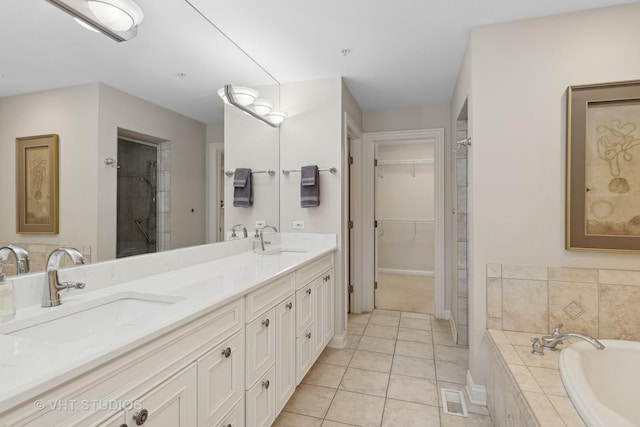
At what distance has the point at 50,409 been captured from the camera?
675 mm

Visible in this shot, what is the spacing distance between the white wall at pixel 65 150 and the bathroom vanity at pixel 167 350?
0.24 meters

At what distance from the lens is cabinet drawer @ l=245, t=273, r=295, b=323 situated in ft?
4.79

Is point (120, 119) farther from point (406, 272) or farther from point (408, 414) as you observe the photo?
point (406, 272)

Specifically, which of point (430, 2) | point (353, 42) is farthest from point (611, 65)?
point (353, 42)

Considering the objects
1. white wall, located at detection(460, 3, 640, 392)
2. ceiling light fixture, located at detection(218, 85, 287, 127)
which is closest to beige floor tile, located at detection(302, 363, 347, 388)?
white wall, located at detection(460, 3, 640, 392)

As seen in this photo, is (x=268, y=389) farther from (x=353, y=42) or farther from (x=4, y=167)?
(x=353, y=42)

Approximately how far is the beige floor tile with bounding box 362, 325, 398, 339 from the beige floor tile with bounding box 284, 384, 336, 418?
1.07 m

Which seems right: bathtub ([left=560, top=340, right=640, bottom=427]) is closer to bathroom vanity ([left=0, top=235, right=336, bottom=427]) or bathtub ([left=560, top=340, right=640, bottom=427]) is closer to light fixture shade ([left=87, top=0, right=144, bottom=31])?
bathroom vanity ([left=0, top=235, right=336, bottom=427])

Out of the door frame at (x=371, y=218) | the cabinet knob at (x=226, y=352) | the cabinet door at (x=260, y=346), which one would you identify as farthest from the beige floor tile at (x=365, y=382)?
the door frame at (x=371, y=218)

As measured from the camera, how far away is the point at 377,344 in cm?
291

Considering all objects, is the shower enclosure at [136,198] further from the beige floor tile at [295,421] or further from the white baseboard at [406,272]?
the white baseboard at [406,272]

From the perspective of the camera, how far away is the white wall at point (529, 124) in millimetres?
1858

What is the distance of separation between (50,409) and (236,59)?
227cm

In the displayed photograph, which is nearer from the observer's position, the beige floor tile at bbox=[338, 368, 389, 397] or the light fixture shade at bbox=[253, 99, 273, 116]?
the beige floor tile at bbox=[338, 368, 389, 397]
